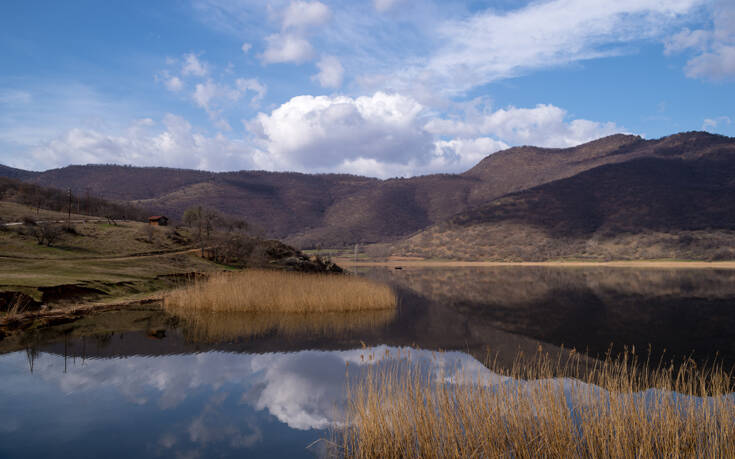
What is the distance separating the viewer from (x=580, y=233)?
107438 mm

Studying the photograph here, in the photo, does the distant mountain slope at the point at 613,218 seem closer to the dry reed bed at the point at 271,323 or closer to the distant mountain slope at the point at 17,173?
the dry reed bed at the point at 271,323

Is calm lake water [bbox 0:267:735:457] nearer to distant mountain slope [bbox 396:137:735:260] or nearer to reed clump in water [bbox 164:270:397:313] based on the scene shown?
reed clump in water [bbox 164:270:397:313]

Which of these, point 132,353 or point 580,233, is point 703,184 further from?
point 132,353

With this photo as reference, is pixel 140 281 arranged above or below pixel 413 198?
below

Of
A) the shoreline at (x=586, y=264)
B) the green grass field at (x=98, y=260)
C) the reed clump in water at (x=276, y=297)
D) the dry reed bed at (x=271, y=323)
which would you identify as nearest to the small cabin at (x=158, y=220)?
the green grass field at (x=98, y=260)

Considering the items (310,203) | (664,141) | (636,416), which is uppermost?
(664,141)

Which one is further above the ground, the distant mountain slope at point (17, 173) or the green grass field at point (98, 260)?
the distant mountain slope at point (17, 173)

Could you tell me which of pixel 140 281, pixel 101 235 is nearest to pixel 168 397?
pixel 140 281

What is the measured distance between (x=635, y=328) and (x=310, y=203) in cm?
16402

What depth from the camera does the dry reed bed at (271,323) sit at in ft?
62.5

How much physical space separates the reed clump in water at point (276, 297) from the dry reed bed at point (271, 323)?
54cm

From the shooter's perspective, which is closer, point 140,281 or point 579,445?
point 579,445

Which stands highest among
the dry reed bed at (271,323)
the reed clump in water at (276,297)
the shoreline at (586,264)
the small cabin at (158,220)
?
the small cabin at (158,220)

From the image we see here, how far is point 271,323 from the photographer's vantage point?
70.8ft
